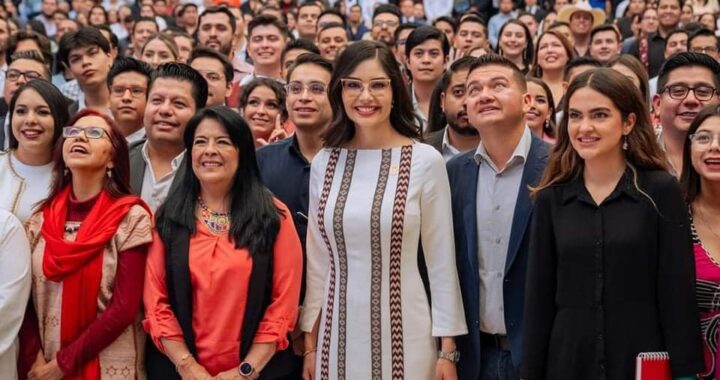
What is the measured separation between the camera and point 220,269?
408 centimetres

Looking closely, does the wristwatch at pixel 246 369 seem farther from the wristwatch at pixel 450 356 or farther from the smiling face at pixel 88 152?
the smiling face at pixel 88 152

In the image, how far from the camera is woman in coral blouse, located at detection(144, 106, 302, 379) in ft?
13.4

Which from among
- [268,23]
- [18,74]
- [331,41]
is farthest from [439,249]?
[331,41]

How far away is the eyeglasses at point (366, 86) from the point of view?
13.8ft

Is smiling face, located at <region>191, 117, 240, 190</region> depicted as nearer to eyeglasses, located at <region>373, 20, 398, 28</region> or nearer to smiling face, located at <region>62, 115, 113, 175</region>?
smiling face, located at <region>62, 115, 113, 175</region>

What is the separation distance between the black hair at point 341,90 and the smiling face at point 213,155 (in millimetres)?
414

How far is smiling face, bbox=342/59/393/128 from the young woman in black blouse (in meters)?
0.76

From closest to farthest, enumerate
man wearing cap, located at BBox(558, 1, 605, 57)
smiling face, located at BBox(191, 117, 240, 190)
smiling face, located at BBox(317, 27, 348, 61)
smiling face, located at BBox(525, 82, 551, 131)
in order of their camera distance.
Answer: smiling face, located at BBox(191, 117, 240, 190) < smiling face, located at BBox(525, 82, 551, 131) < smiling face, located at BBox(317, 27, 348, 61) < man wearing cap, located at BBox(558, 1, 605, 57)

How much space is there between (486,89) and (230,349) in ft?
4.85

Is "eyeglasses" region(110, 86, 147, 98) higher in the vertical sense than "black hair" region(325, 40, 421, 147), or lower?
higher

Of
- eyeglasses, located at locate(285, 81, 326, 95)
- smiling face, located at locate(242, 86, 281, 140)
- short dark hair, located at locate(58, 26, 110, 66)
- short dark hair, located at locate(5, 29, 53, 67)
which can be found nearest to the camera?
eyeglasses, located at locate(285, 81, 326, 95)

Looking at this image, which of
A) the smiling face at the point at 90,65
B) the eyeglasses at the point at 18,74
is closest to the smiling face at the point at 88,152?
the smiling face at the point at 90,65

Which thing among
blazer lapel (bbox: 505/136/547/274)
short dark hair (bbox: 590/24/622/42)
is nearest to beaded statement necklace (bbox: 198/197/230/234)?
blazer lapel (bbox: 505/136/547/274)

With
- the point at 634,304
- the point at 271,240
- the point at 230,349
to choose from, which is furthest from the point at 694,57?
the point at 230,349
